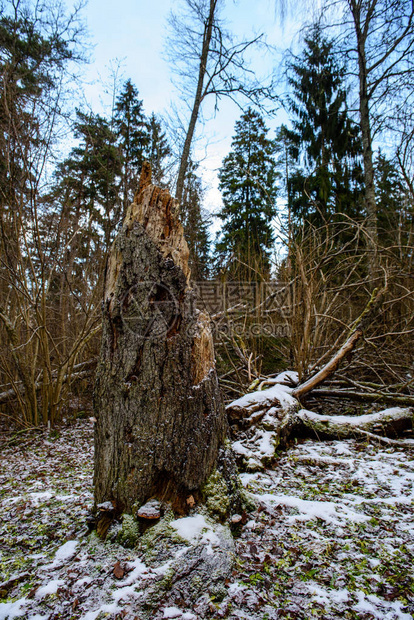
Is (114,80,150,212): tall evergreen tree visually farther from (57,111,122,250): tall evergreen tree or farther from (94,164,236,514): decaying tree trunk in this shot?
(94,164,236,514): decaying tree trunk

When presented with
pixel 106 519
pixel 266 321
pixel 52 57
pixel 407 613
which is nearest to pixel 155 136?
pixel 52 57

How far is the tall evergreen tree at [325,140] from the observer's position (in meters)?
10.8

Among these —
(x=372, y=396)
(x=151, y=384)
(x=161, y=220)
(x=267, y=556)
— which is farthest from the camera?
(x=372, y=396)

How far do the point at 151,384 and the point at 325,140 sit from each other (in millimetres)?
13162

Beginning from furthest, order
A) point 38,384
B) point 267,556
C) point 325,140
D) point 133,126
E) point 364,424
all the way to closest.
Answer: point 325,140 → point 133,126 → point 38,384 → point 364,424 → point 267,556

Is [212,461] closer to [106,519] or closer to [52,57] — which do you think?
[106,519]

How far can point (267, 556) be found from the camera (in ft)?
4.54

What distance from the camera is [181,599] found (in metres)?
1.14

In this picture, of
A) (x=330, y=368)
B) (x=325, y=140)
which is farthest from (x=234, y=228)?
(x=330, y=368)

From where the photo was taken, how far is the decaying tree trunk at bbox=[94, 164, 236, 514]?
4.88ft

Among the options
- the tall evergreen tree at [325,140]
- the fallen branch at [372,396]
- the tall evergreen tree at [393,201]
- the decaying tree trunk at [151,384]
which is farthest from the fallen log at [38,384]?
the tall evergreen tree at [325,140]

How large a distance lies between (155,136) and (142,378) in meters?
7.09
